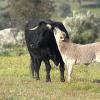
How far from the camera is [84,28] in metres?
42.8

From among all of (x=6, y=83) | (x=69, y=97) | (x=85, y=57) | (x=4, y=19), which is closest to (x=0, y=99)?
(x=69, y=97)

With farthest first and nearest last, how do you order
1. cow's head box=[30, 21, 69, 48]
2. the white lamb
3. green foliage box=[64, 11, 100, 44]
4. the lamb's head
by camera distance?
green foliage box=[64, 11, 100, 44], cow's head box=[30, 21, 69, 48], the lamb's head, the white lamb

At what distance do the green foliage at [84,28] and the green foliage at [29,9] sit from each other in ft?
21.1

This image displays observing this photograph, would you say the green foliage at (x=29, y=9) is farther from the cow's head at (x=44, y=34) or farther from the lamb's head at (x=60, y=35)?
the lamb's head at (x=60, y=35)

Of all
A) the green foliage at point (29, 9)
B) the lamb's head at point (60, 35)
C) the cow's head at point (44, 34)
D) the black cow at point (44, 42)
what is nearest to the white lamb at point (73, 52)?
the lamb's head at point (60, 35)

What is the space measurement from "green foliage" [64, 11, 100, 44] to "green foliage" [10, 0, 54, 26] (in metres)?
6.43

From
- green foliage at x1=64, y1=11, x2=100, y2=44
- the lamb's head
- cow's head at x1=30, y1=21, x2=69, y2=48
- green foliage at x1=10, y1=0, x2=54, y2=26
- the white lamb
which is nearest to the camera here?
the white lamb

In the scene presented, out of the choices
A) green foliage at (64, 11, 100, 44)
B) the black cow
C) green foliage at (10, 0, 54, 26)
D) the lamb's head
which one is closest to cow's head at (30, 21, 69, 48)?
the black cow

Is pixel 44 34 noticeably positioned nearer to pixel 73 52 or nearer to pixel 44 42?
pixel 44 42

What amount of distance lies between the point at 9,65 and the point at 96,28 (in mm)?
18198

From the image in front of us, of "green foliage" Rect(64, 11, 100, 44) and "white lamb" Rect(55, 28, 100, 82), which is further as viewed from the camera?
"green foliage" Rect(64, 11, 100, 44)

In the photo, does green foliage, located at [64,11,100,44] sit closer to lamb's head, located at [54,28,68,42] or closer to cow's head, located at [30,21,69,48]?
cow's head, located at [30,21,69,48]

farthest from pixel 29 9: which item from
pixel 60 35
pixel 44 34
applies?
pixel 60 35

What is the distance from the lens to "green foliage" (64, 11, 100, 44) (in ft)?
135
